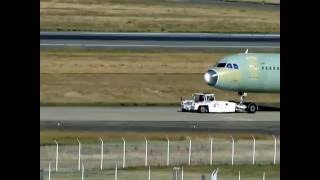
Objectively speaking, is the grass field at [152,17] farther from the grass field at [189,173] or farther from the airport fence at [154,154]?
the grass field at [189,173]

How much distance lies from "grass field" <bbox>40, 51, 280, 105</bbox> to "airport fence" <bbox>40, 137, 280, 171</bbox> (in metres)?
24.1

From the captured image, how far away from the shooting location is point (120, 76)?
7381cm

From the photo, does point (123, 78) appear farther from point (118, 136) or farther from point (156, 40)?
point (156, 40)

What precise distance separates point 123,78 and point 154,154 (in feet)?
111

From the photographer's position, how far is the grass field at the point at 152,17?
115 meters

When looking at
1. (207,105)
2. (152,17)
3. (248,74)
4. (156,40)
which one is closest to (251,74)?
(248,74)

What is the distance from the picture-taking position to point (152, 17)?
120312 millimetres

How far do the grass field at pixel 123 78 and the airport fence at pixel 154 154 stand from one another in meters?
24.1

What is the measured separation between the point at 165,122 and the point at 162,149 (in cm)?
Result: 1402

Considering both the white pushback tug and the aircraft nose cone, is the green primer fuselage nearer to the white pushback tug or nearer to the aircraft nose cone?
the aircraft nose cone

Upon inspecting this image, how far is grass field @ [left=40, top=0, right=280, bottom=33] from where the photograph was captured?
115 metres

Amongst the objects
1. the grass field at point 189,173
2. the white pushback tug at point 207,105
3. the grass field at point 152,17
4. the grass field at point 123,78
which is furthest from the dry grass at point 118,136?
the grass field at point 152,17

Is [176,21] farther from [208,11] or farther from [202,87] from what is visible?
[202,87]
